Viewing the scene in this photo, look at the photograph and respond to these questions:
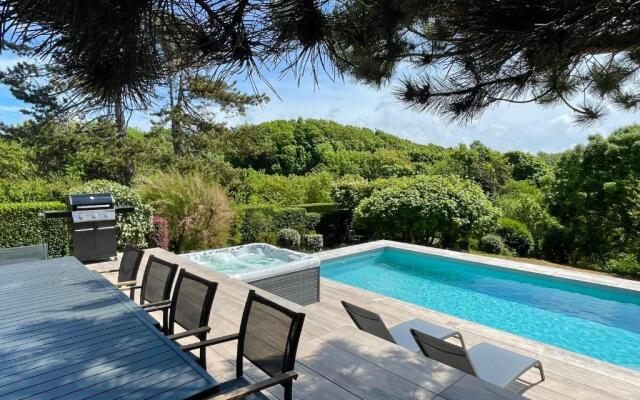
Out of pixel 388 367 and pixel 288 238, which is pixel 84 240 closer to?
pixel 388 367

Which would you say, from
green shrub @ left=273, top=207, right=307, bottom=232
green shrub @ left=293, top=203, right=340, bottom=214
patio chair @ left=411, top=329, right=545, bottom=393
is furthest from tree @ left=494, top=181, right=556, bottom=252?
patio chair @ left=411, top=329, right=545, bottom=393

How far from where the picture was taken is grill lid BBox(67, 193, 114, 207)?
5.86m

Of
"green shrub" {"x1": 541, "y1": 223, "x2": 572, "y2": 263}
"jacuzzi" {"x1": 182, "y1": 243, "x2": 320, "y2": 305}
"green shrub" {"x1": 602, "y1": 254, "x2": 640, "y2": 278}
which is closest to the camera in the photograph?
"jacuzzi" {"x1": 182, "y1": 243, "x2": 320, "y2": 305}

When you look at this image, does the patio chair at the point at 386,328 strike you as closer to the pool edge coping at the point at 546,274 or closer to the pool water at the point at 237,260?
the pool edge coping at the point at 546,274

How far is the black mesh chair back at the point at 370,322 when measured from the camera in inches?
132

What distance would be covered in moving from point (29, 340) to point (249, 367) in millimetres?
1368

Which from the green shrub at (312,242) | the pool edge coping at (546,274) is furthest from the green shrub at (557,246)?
the green shrub at (312,242)

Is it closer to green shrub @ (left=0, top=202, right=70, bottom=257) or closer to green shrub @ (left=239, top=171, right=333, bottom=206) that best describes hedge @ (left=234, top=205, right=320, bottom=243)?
green shrub @ (left=239, top=171, right=333, bottom=206)

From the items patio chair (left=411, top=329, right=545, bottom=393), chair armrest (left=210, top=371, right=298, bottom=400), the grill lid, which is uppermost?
the grill lid

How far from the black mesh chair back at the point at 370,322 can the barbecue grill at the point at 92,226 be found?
14.6ft

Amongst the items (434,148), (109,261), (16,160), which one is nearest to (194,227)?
(109,261)

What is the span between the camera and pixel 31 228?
286 inches

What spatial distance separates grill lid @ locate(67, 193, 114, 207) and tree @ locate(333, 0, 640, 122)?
5031mm

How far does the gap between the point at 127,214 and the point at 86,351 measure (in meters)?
6.74
